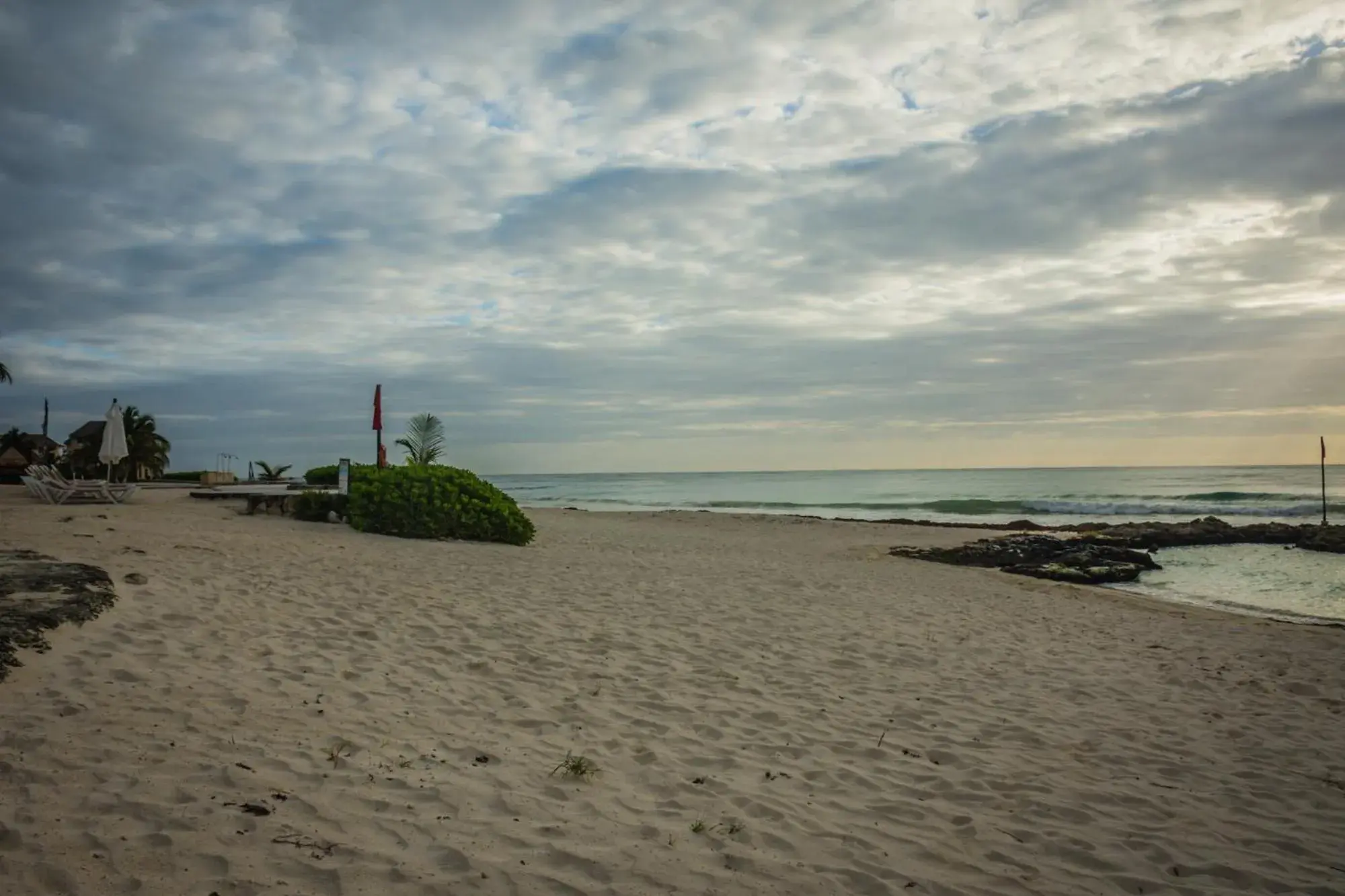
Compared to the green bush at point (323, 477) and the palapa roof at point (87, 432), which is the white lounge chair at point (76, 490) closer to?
the green bush at point (323, 477)

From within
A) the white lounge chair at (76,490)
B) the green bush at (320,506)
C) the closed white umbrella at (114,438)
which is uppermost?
the closed white umbrella at (114,438)

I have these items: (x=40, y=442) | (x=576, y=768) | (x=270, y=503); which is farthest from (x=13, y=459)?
(x=576, y=768)

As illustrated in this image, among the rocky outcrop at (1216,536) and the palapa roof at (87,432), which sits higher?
the palapa roof at (87,432)

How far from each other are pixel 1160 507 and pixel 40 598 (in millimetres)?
40215

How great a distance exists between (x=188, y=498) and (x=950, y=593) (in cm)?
1752

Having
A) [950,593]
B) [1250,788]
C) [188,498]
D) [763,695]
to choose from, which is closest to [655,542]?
[950,593]

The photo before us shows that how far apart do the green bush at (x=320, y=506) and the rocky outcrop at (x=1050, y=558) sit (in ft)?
38.4

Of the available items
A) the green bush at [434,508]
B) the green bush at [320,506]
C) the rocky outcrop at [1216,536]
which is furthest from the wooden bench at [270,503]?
the rocky outcrop at [1216,536]

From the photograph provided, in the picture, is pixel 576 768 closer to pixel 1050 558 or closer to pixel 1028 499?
pixel 1050 558

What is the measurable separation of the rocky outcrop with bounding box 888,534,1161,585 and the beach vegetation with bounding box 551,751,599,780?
12.8 m

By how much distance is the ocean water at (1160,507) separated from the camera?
14047 millimetres

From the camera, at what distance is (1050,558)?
17156mm

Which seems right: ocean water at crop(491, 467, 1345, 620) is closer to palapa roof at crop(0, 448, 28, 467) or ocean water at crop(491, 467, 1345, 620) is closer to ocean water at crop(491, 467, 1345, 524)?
ocean water at crop(491, 467, 1345, 524)

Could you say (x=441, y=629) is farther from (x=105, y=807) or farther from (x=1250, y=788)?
(x=1250, y=788)
